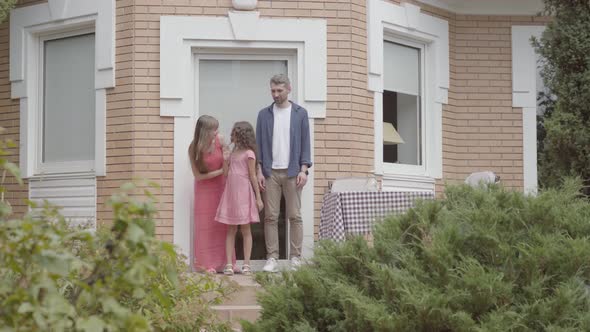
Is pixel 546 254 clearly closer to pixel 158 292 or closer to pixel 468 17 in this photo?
pixel 158 292

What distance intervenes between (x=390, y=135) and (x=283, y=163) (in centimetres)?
180

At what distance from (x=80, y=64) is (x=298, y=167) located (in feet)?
9.21

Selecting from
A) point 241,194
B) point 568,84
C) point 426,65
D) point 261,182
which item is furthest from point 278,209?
point 568,84

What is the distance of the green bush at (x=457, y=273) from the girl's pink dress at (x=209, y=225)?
5344 millimetres

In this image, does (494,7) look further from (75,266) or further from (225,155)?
(75,266)

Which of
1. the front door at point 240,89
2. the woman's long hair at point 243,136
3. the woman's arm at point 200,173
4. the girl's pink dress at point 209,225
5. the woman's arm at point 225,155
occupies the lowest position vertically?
the girl's pink dress at point 209,225

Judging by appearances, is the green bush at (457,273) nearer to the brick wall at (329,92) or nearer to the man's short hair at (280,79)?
the man's short hair at (280,79)

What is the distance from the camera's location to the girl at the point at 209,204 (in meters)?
9.88

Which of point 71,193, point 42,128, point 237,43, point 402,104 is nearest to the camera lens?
point 237,43

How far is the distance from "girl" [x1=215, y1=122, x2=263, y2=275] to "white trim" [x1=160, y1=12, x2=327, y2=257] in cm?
52

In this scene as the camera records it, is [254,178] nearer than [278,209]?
Yes

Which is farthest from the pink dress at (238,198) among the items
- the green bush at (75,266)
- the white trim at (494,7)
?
the green bush at (75,266)

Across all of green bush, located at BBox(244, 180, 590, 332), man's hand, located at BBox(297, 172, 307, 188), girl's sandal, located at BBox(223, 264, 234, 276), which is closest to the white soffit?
man's hand, located at BBox(297, 172, 307, 188)

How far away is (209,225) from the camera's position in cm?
997
